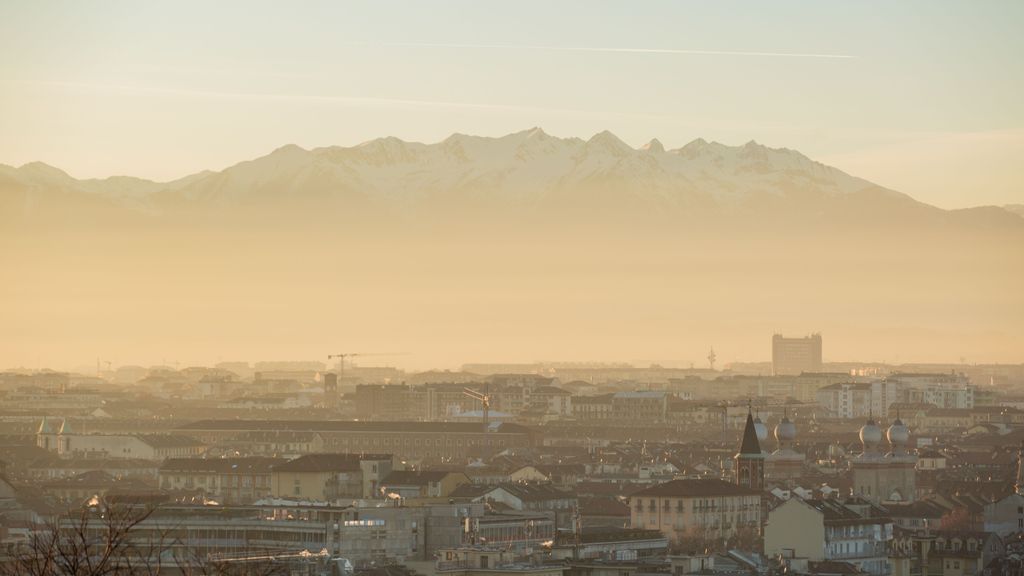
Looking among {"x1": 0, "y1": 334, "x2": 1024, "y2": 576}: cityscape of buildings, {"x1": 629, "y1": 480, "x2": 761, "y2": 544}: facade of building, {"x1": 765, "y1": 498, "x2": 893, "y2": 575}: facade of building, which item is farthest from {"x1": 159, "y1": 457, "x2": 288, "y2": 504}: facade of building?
{"x1": 765, "y1": 498, "x2": 893, "y2": 575}: facade of building

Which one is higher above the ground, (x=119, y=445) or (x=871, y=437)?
(x=871, y=437)

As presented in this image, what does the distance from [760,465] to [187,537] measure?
34541mm

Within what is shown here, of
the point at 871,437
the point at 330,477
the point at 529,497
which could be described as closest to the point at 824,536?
the point at 529,497

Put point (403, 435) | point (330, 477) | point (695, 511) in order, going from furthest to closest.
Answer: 1. point (403, 435)
2. point (330, 477)
3. point (695, 511)

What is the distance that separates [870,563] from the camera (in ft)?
233

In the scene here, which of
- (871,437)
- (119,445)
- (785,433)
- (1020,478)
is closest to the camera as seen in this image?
(1020,478)

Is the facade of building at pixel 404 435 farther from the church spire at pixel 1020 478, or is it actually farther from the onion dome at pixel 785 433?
the church spire at pixel 1020 478

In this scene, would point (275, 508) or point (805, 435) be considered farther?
point (805, 435)

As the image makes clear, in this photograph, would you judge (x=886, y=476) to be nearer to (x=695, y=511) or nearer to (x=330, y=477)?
(x=695, y=511)

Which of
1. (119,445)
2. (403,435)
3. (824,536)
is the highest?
(403,435)

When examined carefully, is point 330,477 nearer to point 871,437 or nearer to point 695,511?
point 695,511

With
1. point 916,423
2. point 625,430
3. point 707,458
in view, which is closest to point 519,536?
point 707,458

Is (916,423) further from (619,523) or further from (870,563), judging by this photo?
(870,563)

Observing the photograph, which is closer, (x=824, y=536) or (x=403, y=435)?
(x=824, y=536)
